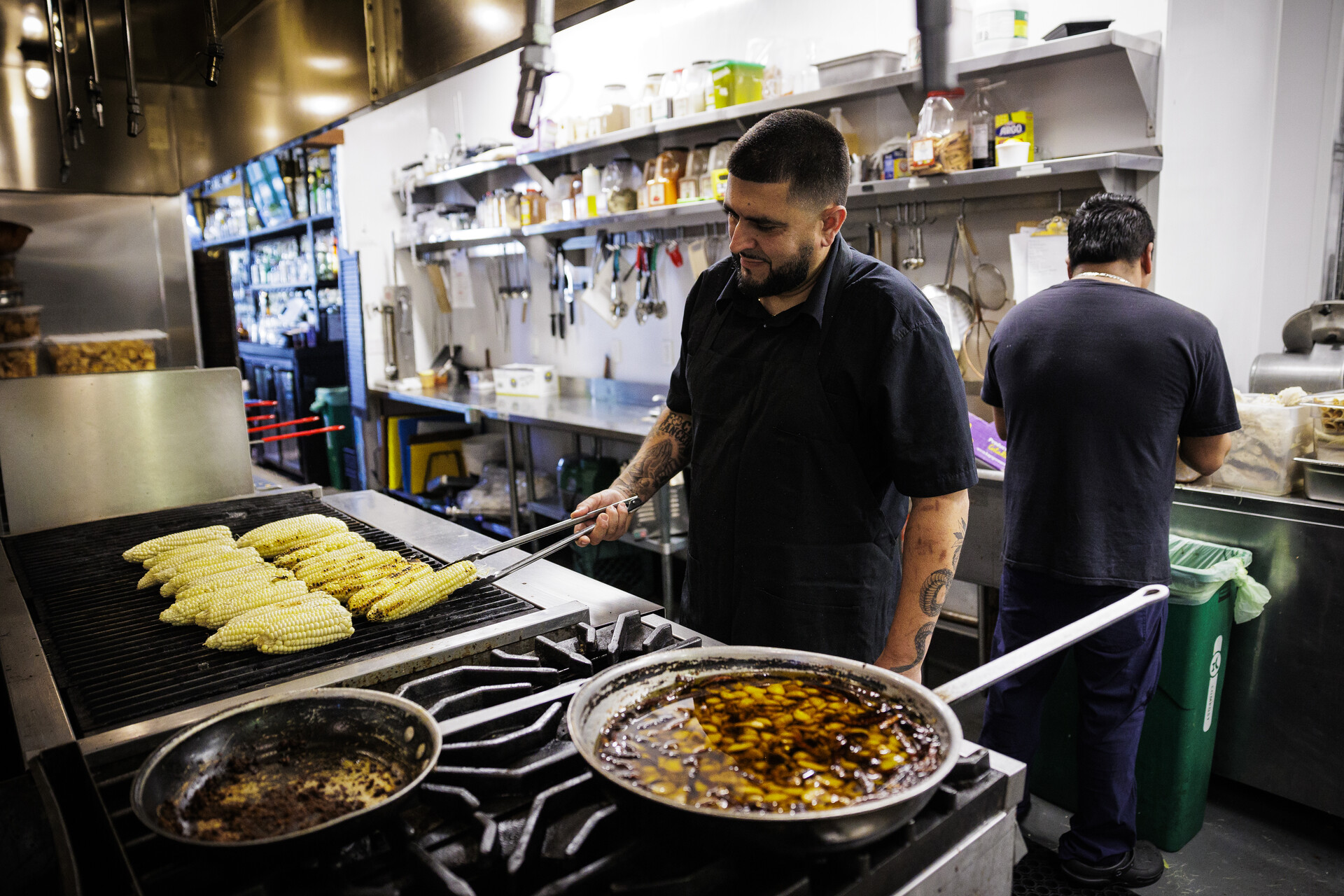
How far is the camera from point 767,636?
68.2 inches

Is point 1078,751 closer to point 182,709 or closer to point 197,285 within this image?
point 182,709

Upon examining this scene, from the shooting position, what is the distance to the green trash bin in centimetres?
700

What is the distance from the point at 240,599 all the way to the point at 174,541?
611mm

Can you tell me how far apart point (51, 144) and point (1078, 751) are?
4.36 meters

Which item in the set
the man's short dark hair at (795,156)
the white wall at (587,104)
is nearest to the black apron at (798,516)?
the man's short dark hair at (795,156)

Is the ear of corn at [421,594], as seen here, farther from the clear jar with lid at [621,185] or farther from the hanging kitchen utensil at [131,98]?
the clear jar with lid at [621,185]

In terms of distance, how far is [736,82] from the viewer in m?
4.04

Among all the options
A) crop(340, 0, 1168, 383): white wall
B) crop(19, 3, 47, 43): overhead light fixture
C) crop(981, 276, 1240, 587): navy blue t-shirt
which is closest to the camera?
crop(981, 276, 1240, 587): navy blue t-shirt

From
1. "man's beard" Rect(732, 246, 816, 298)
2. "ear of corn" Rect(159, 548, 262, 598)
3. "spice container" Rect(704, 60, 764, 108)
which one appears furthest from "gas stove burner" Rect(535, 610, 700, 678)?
"spice container" Rect(704, 60, 764, 108)

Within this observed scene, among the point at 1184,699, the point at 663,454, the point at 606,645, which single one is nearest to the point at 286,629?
the point at 606,645

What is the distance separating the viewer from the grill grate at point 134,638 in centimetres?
138

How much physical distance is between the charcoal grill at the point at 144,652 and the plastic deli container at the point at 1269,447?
2176 mm

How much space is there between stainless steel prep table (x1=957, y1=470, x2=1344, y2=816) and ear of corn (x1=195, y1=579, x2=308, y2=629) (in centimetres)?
260

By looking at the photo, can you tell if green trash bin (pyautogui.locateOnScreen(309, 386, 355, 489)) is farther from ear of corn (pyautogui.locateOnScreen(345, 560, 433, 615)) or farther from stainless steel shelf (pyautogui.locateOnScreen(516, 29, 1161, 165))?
ear of corn (pyautogui.locateOnScreen(345, 560, 433, 615))
